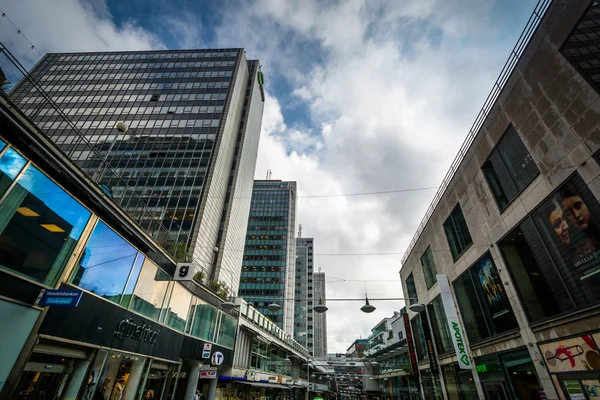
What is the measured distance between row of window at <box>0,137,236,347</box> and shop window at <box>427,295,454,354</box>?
21.4 m

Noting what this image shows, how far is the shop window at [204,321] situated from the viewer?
64.0ft

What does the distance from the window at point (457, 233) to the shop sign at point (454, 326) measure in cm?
226

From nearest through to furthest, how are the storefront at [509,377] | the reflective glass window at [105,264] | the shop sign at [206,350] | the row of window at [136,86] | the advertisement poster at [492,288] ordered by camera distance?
the reflective glass window at [105,264], the storefront at [509,377], the advertisement poster at [492,288], the shop sign at [206,350], the row of window at [136,86]

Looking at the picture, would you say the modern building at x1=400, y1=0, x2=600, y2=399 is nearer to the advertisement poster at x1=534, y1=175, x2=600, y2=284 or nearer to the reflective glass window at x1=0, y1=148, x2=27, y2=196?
the advertisement poster at x1=534, y1=175, x2=600, y2=284

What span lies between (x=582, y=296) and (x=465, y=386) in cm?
1339

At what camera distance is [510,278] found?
1417 cm

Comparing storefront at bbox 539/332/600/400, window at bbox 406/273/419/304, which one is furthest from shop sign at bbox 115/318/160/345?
window at bbox 406/273/419/304

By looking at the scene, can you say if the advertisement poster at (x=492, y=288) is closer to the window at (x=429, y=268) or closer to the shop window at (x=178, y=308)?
the window at (x=429, y=268)

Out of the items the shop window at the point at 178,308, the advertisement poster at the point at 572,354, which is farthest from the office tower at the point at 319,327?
the advertisement poster at the point at 572,354

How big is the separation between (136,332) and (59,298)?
18.6ft

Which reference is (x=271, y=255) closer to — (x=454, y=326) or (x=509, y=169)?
(x=454, y=326)

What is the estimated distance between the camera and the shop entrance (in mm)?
14711

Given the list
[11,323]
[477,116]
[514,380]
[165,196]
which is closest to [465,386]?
→ [514,380]

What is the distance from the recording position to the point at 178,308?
17391mm
